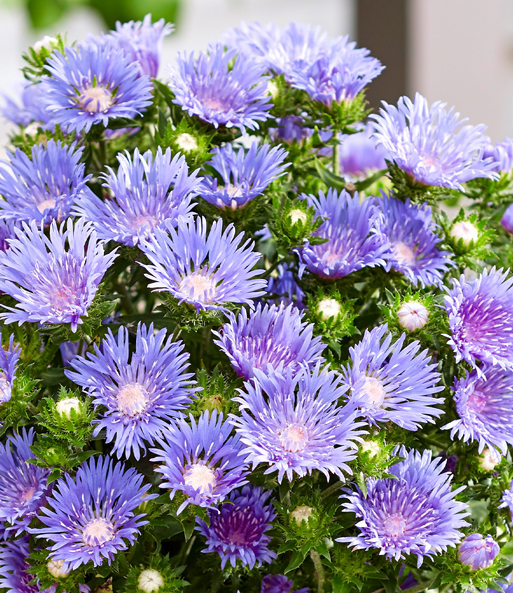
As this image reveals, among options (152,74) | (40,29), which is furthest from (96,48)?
(40,29)

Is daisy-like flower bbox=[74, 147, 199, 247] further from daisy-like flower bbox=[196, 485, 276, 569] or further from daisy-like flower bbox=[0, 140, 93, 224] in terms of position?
daisy-like flower bbox=[196, 485, 276, 569]

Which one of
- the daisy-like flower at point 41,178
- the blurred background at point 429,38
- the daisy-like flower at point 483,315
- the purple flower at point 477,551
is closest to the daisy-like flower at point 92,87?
the daisy-like flower at point 41,178

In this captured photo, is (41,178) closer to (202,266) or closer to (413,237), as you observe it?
(202,266)

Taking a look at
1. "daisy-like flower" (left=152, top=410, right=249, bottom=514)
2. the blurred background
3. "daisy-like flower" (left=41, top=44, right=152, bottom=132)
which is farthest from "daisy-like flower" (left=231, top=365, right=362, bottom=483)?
the blurred background

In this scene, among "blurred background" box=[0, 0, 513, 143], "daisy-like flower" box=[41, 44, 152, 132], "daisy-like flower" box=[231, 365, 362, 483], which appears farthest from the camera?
"blurred background" box=[0, 0, 513, 143]

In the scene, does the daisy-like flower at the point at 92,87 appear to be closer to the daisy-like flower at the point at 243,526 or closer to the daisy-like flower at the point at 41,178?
the daisy-like flower at the point at 41,178
